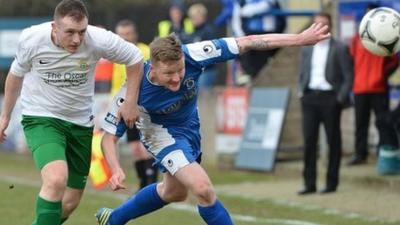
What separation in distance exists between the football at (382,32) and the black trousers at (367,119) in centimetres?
285

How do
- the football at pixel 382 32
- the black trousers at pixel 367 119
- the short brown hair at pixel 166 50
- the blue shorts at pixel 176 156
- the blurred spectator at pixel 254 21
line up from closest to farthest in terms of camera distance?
the short brown hair at pixel 166 50 < the blue shorts at pixel 176 156 < the football at pixel 382 32 < the black trousers at pixel 367 119 < the blurred spectator at pixel 254 21

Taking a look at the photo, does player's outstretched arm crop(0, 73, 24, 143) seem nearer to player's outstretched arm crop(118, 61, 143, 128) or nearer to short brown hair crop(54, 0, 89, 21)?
short brown hair crop(54, 0, 89, 21)

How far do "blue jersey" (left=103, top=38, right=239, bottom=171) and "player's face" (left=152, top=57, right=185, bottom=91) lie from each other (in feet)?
0.39

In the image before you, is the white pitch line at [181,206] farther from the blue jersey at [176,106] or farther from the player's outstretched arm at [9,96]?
the player's outstretched arm at [9,96]

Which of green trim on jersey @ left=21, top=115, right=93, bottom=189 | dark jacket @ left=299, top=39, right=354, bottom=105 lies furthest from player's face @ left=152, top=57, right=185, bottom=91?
dark jacket @ left=299, top=39, right=354, bottom=105

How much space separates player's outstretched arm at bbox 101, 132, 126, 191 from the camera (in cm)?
735

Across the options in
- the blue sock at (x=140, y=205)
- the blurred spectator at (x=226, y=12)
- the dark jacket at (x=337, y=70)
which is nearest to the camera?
the blue sock at (x=140, y=205)

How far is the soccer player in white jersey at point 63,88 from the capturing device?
7.64m

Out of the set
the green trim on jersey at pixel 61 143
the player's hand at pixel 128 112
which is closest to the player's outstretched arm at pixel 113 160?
the player's hand at pixel 128 112

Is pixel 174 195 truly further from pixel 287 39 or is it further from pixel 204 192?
pixel 287 39

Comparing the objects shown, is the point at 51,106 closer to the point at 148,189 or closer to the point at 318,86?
the point at 148,189

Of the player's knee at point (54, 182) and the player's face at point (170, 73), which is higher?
the player's face at point (170, 73)

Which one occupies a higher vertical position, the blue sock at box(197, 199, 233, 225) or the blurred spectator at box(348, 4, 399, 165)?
the blue sock at box(197, 199, 233, 225)

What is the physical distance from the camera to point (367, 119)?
44.5 ft
